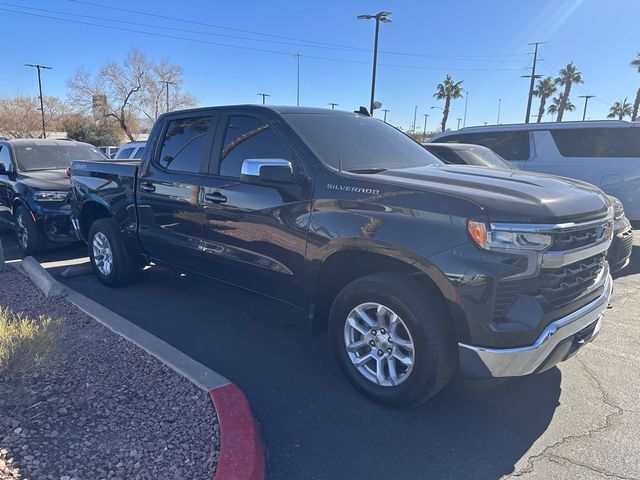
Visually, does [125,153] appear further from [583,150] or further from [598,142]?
[598,142]

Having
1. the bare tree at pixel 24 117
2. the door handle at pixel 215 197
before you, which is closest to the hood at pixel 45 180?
the door handle at pixel 215 197

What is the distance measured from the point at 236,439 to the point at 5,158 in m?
7.90

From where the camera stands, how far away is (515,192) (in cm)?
292

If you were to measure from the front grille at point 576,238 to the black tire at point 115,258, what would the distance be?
4.49 metres

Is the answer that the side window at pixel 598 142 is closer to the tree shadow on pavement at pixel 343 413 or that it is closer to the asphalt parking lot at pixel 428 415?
the asphalt parking lot at pixel 428 415

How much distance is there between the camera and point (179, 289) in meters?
5.72

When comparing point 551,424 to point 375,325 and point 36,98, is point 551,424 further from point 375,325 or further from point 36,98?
point 36,98

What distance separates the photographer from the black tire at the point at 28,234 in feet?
23.2

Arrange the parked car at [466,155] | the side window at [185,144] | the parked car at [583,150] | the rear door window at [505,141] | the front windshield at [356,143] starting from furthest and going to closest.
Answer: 1. the rear door window at [505,141]
2. the parked car at [583,150]
3. the parked car at [466,155]
4. the side window at [185,144]
5. the front windshield at [356,143]

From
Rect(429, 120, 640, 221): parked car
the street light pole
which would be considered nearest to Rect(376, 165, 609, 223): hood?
Rect(429, 120, 640, 221): parked car

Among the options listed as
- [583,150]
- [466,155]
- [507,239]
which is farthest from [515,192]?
[583,150]

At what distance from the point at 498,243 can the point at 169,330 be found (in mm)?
3112

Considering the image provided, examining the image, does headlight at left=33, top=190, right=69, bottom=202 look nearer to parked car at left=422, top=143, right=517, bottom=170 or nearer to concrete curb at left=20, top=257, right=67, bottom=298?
concrete curb at left=20, top=257, right=67, bottom=298

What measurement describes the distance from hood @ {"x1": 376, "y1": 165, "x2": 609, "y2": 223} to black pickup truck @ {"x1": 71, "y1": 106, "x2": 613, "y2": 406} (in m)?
0.01
